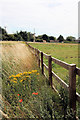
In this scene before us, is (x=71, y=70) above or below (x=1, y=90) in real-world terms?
above

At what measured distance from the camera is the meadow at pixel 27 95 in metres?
2.27

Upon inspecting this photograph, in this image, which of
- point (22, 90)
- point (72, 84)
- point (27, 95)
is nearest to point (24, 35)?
point (22, 90)

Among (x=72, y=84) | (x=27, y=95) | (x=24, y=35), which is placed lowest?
(x=27, y=95)

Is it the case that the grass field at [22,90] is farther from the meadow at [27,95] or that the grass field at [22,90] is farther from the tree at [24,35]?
the tree at [24,35]

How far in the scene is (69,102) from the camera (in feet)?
7.84

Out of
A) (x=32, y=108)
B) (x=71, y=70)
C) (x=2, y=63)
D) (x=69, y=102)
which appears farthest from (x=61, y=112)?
(x=2, y=63)

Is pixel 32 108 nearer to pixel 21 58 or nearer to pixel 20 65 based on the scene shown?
pixel 20 65

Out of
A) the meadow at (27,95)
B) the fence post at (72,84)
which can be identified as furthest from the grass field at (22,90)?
the fence post at (72,84)

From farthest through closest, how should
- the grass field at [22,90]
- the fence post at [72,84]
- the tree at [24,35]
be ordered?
the tree at [24,35], the grass field at [22,90], the fence post at [72,84]

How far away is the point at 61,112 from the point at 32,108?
479 mm

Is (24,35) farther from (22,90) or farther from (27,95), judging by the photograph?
(27,95)

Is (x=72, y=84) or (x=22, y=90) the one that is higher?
(x=72, y=84)

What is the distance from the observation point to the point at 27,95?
313 cm

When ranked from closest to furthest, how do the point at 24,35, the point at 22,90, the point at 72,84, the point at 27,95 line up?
the point at 72,84
the point at 27,95
the point at 22,90
the point at 24,35
